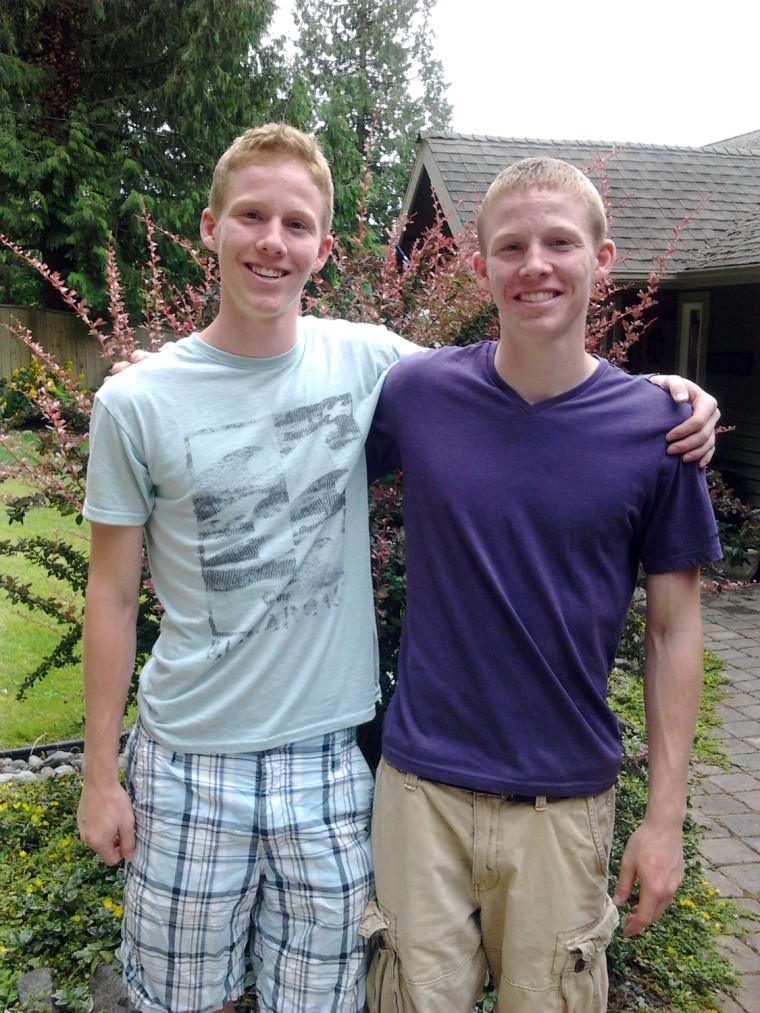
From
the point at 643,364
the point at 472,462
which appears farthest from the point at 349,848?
the point at 643,364

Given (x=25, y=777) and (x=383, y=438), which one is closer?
(x=383, y=438)

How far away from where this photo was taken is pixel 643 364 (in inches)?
431

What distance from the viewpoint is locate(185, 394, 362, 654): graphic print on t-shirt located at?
1.79 meters

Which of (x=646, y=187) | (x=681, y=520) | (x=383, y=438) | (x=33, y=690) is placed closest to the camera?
(x=681, y=520)

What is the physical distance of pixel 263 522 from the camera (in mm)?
1809

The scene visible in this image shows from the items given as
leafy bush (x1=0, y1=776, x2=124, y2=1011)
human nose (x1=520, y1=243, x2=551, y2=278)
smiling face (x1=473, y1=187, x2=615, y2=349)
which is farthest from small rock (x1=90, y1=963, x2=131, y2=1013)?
human nose (x1=520, y1=243, x2=551, y2=278)

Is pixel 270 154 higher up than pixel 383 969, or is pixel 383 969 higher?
pixel 270 154

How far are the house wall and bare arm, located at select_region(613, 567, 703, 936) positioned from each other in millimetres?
8306

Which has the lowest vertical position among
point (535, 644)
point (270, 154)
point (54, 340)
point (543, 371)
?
point (535, 644)

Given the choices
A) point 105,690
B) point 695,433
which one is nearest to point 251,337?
point 105,690

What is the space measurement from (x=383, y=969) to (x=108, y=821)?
615mm

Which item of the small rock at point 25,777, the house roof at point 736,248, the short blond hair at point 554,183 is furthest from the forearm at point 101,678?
the house roof at point 736,248

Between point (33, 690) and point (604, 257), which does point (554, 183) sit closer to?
point (604, 257)

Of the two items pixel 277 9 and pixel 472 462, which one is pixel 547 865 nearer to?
pixel 472 462
